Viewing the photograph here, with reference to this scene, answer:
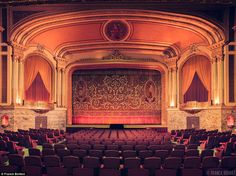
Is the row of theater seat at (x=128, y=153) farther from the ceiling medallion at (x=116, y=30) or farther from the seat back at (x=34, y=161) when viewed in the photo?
the ceiling medallion at (x=116, y=30)

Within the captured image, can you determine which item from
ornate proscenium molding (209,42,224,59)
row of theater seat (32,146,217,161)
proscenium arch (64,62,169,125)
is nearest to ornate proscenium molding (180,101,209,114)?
proscenium arch (64,62,169,125)

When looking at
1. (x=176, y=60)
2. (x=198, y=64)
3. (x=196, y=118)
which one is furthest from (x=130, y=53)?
(x=196, y=118)

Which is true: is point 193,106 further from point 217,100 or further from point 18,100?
point 18,100

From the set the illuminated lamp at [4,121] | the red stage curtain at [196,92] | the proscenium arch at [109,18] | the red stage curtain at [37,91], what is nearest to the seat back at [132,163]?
the proscenium arch at [109,18]

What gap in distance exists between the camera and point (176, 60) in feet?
82.0

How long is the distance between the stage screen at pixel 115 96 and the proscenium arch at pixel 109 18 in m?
8.61

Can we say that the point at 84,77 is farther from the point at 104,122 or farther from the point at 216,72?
the point at 216,72

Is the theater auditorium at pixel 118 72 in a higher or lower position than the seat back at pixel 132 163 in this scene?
higher

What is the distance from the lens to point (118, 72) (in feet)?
92.9

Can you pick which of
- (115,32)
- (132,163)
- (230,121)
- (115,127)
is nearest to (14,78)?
(115,32)

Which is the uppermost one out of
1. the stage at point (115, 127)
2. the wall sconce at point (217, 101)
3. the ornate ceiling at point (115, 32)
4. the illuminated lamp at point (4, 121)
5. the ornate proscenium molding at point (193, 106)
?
the ornate ceiling at point (115, 32)

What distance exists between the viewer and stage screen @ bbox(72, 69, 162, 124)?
1110 inches

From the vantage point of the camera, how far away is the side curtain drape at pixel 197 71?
22062 millimetres

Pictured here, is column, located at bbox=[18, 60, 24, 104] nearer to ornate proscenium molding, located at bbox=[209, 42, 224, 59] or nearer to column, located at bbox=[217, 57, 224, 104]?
ornate proscenium molding, located at bbox=[209, 42, 224, 59]
